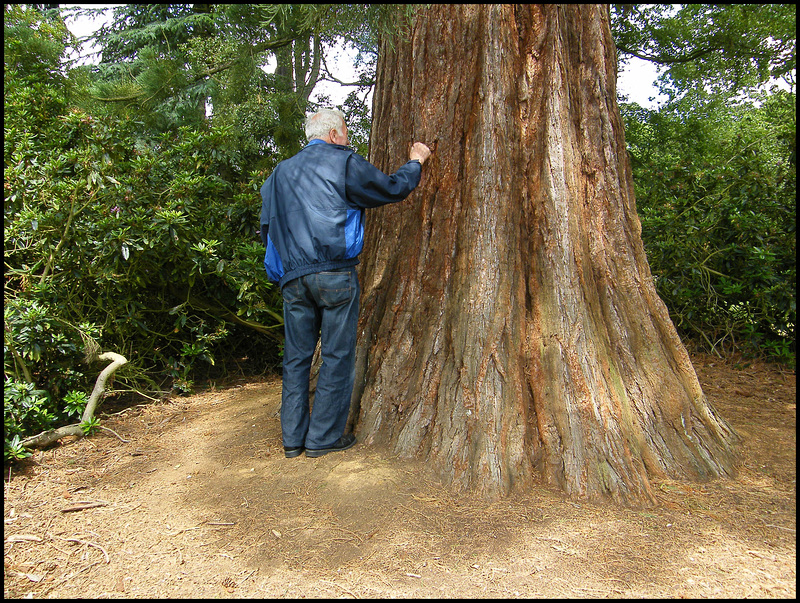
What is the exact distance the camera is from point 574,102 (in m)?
3.21

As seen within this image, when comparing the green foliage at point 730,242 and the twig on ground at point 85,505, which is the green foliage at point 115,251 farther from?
the green foliage at point 730,242

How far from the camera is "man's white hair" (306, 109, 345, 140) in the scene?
135 inches

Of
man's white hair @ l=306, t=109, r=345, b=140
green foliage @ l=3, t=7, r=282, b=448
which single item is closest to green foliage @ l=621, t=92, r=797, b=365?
man's white hair @ l=306, t=109, r=345, b=140

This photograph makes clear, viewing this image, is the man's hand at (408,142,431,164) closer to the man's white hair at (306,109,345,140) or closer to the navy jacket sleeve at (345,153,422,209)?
the navy jacket sleeve at (345,153,422,209)

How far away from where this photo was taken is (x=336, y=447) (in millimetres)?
3328

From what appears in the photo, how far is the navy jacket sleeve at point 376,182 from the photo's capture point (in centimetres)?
308

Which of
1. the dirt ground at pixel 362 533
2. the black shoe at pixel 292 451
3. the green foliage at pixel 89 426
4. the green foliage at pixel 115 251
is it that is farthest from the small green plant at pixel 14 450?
the black shoe at pixel 292 451

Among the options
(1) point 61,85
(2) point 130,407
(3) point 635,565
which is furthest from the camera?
(1) point 61,85

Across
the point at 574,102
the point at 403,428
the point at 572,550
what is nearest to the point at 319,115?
the point at 574,102

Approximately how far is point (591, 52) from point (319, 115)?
1656mm

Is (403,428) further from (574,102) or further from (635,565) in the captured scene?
(574,102)

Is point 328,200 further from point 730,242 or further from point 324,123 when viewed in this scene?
point 730,242

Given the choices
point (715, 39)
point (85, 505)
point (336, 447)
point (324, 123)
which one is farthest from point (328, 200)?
point (715, 39)

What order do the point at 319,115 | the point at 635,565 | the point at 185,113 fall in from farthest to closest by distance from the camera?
the point at 185,113 → the point at 319,115 → the point at 635,565
